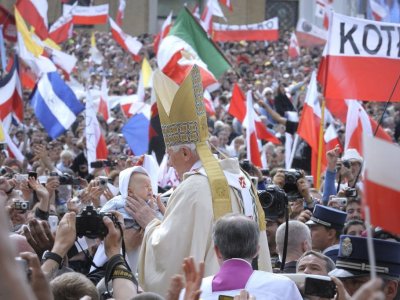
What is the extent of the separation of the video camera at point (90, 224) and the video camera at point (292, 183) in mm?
2855

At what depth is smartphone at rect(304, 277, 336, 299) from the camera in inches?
153

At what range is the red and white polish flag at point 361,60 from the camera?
377 inches

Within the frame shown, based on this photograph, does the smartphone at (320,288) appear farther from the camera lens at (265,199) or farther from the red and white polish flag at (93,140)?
the red and white polish flag at (93,140)

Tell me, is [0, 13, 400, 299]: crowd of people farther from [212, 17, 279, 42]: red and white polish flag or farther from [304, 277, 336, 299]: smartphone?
[212, 17, 279, 42]: red and white polish flag

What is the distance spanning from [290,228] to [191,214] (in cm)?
98

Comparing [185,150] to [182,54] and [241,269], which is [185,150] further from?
[182,54]

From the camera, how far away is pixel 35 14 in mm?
18359

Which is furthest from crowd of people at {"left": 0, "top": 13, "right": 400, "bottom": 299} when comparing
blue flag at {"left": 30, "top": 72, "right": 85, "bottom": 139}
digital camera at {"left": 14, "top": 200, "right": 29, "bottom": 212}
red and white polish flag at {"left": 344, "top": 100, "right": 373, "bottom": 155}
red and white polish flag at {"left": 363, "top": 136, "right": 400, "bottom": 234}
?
blue flag at {"left": 30, "top": 72, "right": 85, "bottom": 139}

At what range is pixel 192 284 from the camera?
10.6 ft

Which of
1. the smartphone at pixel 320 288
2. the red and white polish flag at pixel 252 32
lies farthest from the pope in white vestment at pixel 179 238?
the red and white polish flag at pixel 252 32

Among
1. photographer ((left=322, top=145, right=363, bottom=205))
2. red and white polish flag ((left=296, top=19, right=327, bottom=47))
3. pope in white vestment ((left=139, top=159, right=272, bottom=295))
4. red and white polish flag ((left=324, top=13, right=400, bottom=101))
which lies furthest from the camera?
red and white polish flag ((left=296, top=19, right=327, bottom=47))

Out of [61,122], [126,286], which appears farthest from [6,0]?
[126,286]

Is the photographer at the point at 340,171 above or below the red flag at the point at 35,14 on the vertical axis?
above

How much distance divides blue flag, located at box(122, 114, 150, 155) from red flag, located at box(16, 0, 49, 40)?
448cm
